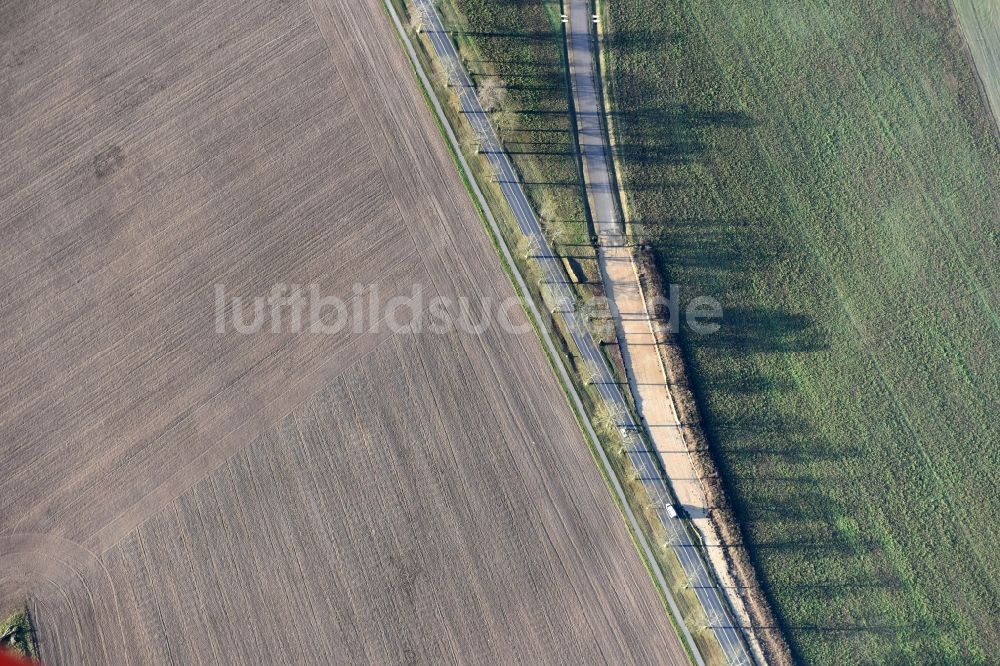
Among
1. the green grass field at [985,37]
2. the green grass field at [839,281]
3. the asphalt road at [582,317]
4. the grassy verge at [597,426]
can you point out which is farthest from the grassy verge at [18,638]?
the green grass field at [985,37]

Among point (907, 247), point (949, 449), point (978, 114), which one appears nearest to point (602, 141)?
point (907, 247)

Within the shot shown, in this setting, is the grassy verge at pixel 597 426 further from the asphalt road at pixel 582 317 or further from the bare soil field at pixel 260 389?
the bare soil field at pixel 260 389

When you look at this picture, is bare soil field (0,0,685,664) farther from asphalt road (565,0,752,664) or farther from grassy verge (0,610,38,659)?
asphalt road (565,0,752,664)

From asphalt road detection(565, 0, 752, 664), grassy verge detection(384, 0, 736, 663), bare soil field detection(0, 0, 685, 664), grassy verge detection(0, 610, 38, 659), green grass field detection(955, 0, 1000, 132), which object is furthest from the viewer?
green grass field detection(955, 0, 1000, 132)

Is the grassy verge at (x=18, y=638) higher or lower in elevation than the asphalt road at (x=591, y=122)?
lower

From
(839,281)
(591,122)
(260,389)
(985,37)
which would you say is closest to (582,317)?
(591,122)

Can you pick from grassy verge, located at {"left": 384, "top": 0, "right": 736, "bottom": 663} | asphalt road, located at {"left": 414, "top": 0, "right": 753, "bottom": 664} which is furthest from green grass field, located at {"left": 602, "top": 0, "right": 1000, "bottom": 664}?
grassy verge, located at {"left": 384, "top": 0, "right": 736, "bottom": 663}
